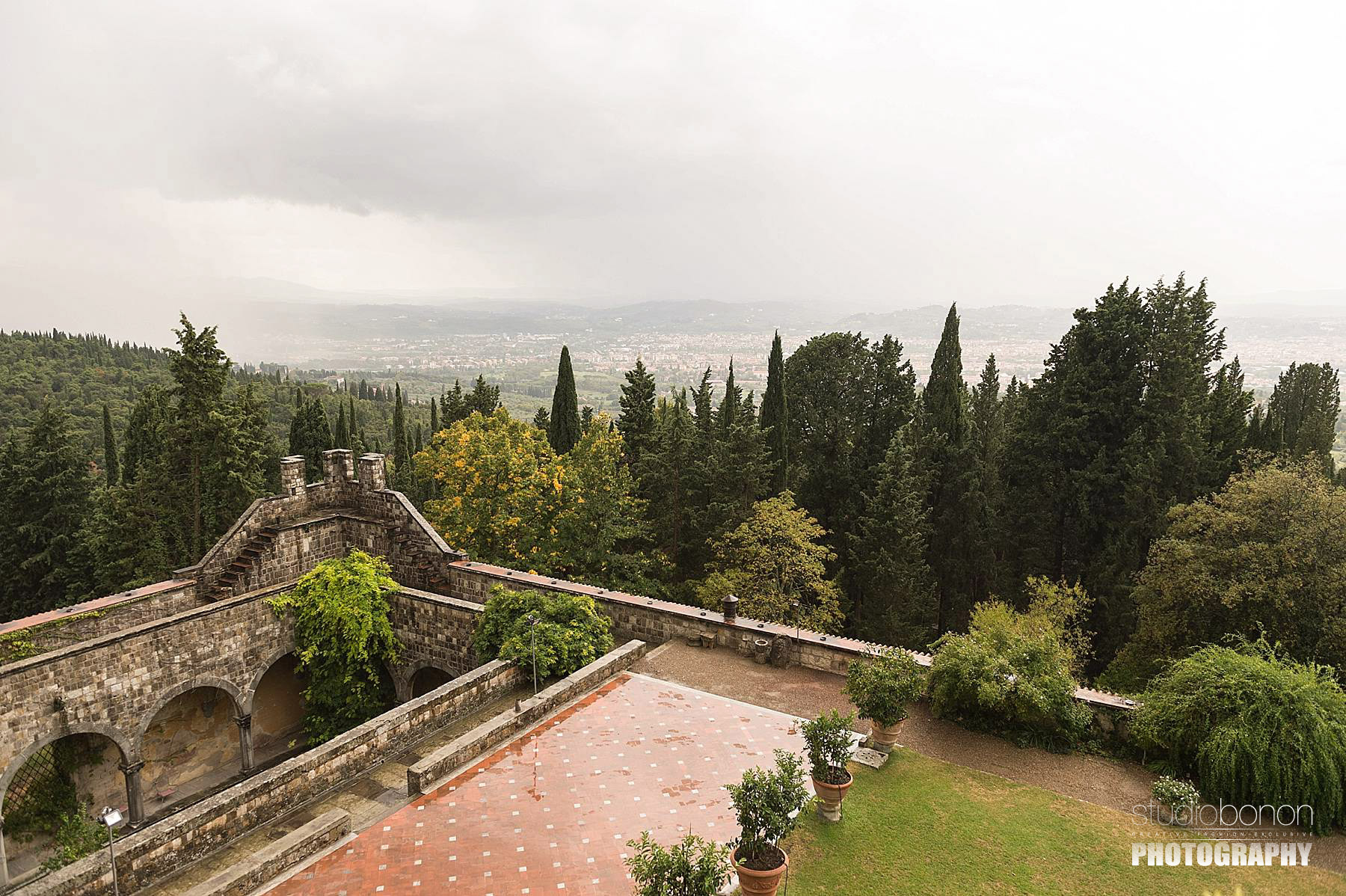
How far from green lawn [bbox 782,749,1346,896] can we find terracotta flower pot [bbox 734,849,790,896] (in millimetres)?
895

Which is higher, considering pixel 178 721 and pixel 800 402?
pixel 800 402

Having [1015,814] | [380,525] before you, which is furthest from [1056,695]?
[380,525]

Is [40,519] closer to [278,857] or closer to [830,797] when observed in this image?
[278,857]

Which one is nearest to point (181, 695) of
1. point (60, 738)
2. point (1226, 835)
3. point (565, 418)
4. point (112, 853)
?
point (60, 738)

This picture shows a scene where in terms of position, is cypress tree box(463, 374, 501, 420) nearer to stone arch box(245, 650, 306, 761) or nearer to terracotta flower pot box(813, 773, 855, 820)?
stone arch box(245, 650, 306, 761)

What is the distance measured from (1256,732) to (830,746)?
19.1ft

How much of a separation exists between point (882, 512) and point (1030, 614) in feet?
21.6

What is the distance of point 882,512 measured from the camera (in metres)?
26.1

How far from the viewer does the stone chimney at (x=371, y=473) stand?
19.2 m

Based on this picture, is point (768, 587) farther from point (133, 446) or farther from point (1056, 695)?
point (133, 446)

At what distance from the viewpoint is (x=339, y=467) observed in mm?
19766

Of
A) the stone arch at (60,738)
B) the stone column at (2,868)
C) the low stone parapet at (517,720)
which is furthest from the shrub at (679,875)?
the stone arch at (60,738)

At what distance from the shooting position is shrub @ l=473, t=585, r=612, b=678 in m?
13.6

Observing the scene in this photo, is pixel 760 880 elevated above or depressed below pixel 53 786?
above
